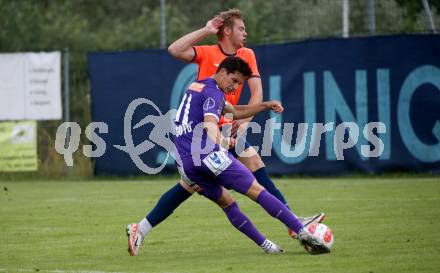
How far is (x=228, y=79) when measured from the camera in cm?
938

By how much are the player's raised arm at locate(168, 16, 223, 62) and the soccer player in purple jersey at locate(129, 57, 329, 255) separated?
Result: 948 millimetres

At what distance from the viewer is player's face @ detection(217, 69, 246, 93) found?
9367 millimetres

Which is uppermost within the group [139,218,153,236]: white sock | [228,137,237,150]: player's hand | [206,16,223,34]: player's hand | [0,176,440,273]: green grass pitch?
[206,16,223,34]: player's hand

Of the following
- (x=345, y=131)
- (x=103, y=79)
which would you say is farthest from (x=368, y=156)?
(x=103, y=79)

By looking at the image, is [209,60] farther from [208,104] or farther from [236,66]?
[208,104]

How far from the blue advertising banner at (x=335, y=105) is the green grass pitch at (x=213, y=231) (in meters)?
0.92

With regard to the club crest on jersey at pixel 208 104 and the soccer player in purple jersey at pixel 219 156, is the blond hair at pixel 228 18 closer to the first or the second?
the soccer player in purple jersey at pixel 219 156

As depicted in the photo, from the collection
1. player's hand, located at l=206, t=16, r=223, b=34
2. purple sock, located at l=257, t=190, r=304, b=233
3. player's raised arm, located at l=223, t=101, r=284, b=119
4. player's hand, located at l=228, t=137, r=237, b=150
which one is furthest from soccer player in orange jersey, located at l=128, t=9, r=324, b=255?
purple sock, located at l=257, t=190, r=304, b=233

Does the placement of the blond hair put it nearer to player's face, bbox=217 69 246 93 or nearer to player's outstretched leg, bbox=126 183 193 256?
player's face, bbox=217 69 246 93

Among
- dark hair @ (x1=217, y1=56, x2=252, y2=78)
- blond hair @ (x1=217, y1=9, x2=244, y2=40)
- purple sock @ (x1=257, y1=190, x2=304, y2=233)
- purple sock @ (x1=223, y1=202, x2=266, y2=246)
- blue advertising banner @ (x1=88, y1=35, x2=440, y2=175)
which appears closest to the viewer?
purple sock @ (x1=257, y1=190, x2=304, y2=233)

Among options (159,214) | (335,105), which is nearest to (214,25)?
(159,214)

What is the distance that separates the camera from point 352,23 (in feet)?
85.9

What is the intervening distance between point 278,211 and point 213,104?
115 cm

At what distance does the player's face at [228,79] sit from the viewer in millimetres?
9367
